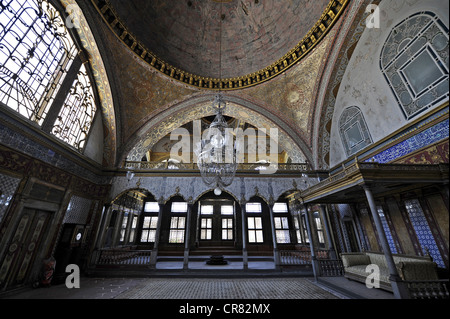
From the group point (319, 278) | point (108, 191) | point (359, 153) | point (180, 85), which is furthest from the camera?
point (180, 85)

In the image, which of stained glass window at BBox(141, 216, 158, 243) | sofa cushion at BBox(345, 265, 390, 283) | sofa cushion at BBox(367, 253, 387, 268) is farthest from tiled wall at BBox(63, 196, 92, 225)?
sofa cushion at BBox(367, 253, 387, 268)

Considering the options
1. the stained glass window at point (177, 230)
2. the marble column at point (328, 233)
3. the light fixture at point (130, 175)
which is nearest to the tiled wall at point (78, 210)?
the light fixture at point (130, 175)

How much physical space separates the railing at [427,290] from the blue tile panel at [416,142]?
279 cm

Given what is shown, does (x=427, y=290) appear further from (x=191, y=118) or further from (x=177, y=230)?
(x=177, y=230)

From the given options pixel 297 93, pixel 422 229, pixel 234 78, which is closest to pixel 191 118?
pixel 234 78

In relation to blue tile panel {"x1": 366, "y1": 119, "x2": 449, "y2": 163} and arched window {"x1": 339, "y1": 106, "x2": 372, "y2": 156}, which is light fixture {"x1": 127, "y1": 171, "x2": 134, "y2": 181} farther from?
blue tile panel {"x1": 366, "y1": 119, "x2": 449, "y2": 163}

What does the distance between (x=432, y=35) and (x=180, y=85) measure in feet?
25.7

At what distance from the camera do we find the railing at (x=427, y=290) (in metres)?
3.22

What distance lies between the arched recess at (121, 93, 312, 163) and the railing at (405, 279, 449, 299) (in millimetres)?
5217

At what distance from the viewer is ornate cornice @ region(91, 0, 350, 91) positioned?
5.82 metres

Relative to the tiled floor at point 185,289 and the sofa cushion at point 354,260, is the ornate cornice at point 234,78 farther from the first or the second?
the tiled floor at point 185,289
